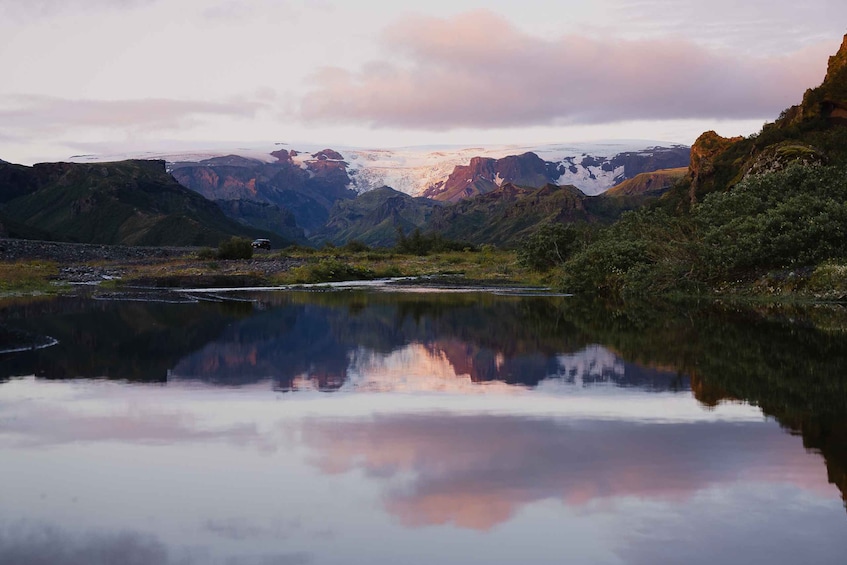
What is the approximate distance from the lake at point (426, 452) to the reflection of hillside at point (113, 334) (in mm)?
221

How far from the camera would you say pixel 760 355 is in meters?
21.8

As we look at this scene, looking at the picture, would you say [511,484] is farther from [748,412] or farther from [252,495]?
[748,412]

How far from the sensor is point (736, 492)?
992 centimetres

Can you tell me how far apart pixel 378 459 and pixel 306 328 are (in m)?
19.9

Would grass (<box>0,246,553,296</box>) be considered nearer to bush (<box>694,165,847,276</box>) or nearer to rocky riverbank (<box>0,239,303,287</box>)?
rocky riverbank (<box>0,239,303,287</box>)

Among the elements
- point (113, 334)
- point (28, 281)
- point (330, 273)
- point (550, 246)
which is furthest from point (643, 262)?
point (28, 281)

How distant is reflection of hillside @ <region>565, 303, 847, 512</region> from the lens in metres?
13.9

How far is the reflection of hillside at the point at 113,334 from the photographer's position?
20.7 m

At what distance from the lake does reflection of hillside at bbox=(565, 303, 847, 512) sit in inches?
4.2

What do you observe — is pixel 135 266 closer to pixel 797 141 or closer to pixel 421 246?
pixel 421 246

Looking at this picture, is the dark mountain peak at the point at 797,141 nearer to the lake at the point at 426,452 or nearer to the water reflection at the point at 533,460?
the lake at the point at 426,452

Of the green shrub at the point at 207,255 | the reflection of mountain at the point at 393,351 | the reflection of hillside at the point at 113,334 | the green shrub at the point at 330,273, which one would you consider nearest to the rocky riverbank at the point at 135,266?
the green shrub at the point at 330,273

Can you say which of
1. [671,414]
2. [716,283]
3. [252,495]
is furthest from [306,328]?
[716,283]

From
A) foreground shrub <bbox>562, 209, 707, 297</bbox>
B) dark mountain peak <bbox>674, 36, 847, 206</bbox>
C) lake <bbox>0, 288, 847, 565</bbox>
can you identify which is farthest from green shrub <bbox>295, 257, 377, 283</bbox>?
lake <bbox>0, 288, 847, 565</bbox>
